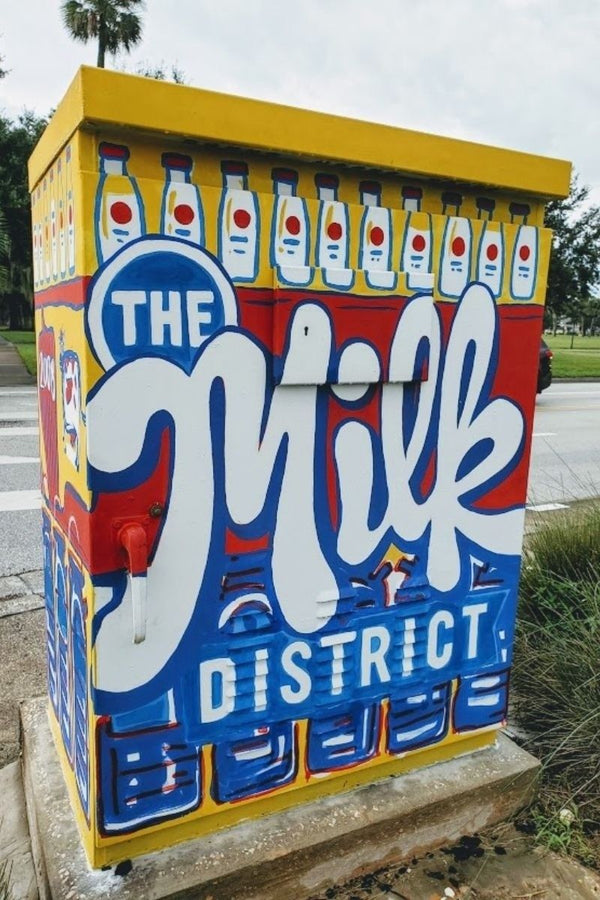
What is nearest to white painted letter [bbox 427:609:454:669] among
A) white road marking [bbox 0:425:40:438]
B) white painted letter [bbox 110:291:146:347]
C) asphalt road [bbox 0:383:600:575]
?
A: white painted letter [bbox 110:291:146:347]

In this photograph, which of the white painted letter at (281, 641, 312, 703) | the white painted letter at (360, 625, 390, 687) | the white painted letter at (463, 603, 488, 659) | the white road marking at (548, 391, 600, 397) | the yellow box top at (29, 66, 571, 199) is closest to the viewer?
the yellow box top at (29, 66, 571, 199)

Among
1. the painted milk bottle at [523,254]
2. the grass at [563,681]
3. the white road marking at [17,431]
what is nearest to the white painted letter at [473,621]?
the grass at [563,681]

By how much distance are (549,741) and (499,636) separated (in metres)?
0.56

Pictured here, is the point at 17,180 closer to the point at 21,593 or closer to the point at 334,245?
the point at 21,593

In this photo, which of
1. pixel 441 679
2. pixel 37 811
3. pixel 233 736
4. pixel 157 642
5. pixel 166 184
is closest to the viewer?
pixel 166 184

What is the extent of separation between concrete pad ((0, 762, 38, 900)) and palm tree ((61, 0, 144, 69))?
26.2 meters

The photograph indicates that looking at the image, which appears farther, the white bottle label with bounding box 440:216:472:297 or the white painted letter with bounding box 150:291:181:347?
the white bottle label with bounding box 440:216:472:297

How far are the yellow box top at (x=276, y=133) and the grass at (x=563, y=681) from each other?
173 centimetres

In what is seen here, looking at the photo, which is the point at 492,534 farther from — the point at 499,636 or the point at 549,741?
the point at 549,741

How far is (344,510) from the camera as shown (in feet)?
6.93

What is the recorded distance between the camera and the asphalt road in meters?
5.23

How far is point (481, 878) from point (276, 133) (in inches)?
84.4

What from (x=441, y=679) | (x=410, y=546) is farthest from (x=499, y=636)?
(x=410, y=546)

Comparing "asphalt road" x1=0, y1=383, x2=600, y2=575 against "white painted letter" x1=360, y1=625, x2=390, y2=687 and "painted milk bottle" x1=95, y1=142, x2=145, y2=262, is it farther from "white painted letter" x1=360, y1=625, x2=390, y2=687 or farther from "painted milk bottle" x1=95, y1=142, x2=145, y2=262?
"painted milk bottle" x1=95, y1=142, x2=145, y2=262
